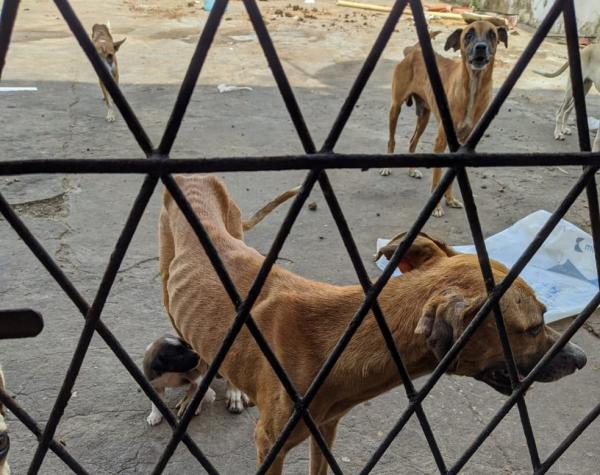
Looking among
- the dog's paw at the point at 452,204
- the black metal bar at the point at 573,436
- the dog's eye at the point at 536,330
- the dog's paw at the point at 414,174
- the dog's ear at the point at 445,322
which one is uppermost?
the dog's ear at the point at 445,322

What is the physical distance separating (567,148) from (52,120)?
5734 millimetres

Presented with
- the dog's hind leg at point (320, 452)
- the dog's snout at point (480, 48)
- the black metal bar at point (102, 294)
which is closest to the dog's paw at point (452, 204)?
the dog's snout at point (480, 48)

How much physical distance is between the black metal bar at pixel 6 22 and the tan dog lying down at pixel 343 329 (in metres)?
1.24

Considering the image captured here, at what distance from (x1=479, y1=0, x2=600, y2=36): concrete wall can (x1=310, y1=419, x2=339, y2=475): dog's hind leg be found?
891 cm

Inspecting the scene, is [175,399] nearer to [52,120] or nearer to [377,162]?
[377,162]

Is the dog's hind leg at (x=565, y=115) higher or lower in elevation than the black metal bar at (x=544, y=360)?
lower

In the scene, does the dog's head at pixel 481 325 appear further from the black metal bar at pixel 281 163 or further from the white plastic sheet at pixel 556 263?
the white plastic sheet at pixel 556 263

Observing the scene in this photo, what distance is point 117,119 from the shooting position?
6.77 meters

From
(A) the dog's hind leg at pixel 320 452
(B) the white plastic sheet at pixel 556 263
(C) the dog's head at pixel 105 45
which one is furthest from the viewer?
(C) the dog's head at pixel 105 45

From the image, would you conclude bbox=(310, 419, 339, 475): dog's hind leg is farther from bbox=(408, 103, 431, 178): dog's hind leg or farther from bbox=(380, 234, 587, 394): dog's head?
bbox=(408, 103, 431, 178): dog's hind leg

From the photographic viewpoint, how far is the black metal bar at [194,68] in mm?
972

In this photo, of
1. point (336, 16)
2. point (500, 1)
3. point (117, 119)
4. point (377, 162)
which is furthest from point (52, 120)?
point (500, 1)

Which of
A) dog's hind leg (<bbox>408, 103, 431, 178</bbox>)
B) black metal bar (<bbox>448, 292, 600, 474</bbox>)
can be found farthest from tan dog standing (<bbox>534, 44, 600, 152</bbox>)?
black metal bar (<bbox>448, 292, 600, 474</bbox>)

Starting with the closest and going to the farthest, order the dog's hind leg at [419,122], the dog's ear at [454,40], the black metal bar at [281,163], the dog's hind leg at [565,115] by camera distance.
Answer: the black metal bar at [281,163] < the dog's ear at [454,40] < the dog's hind leg at [419,122] < the dog's hind leg at [565,115]
